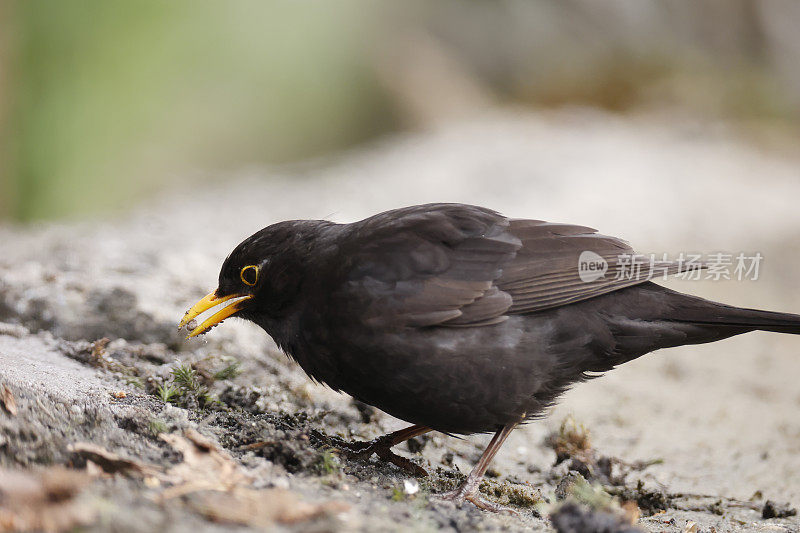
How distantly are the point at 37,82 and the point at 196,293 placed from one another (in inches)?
233

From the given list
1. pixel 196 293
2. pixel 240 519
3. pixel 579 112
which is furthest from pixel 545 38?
pixel 240 519

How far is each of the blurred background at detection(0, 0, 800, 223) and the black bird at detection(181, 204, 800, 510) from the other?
25.0 ft

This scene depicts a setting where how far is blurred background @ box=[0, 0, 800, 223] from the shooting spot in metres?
10.4

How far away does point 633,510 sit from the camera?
3129mm

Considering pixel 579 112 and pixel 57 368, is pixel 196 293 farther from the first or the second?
pixel 579 112

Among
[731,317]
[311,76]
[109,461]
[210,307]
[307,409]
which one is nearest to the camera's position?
[109,461]

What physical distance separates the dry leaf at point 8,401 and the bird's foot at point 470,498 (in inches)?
69.2

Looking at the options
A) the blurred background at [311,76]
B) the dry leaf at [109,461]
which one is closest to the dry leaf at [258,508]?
the dry leaf at [109,461]

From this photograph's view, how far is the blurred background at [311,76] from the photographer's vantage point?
1040 centimetres

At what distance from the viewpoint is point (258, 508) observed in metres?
2.68

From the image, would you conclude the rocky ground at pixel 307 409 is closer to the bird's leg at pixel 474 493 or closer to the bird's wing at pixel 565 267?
the bird's leg at pixel 474 493

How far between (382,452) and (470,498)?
565 millimetres

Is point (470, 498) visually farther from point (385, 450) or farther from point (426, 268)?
point (426, 268)

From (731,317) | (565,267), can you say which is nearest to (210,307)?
(565,267)
